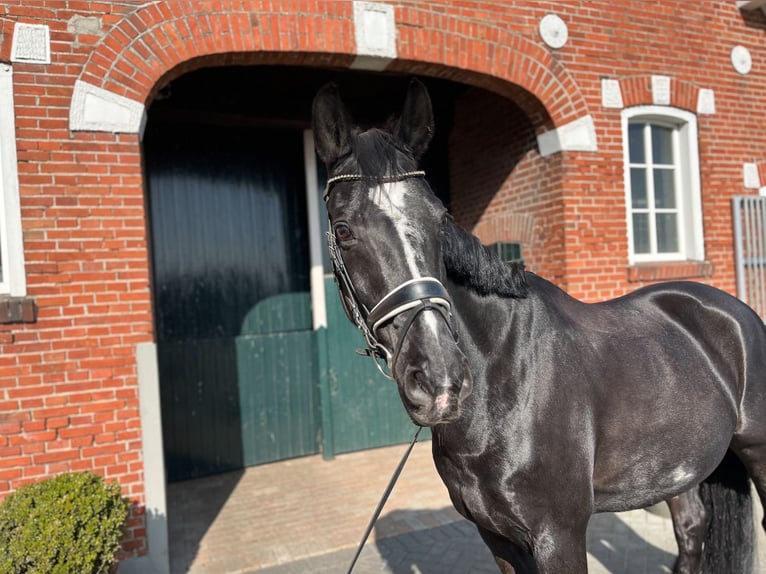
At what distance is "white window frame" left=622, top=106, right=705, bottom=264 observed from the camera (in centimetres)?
596

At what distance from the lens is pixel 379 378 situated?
270 inches

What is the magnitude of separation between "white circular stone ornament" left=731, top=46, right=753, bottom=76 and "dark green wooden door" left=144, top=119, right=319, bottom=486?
17.5ft

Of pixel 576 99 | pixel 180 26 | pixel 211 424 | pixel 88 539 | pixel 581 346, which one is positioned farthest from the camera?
pixel 211 424

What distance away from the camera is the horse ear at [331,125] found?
1854mm

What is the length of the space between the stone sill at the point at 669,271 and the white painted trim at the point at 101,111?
4.93 meters

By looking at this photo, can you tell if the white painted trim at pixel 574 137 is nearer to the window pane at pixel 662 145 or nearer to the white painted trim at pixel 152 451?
the window pane at pixel 662 145

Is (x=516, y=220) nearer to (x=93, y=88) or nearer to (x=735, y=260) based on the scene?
(x=735, y=260)

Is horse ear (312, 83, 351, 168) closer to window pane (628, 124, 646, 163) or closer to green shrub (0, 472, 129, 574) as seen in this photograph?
green shrub (0, 472, 129, 574)

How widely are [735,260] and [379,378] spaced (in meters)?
4.50

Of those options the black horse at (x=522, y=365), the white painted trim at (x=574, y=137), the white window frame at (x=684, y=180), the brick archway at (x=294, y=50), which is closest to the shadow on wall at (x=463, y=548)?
the black horse at (x=522, y=365)

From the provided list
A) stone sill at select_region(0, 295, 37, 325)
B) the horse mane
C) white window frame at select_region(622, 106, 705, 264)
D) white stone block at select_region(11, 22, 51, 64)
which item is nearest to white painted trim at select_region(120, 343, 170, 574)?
stone sill at select_region(0, 295, 37, 325)

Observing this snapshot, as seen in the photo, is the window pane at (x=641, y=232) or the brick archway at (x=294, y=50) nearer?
the brick archway at (x=294, y=50)

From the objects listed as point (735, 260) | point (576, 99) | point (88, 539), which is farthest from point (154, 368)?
point (735, 260)

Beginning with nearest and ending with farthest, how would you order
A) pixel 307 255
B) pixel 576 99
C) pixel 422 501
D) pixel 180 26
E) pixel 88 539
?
pixel 88 539
pixel 180 26
pixel 422 501
pixel 576 99
pixel 307 255
